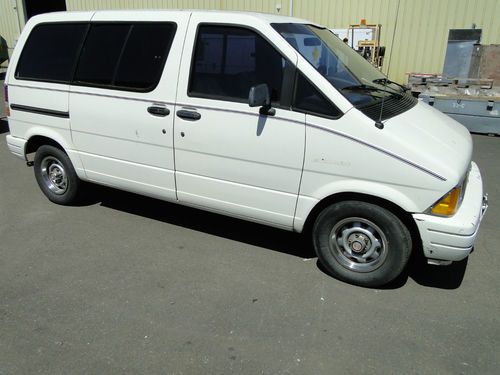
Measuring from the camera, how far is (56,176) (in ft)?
16.5

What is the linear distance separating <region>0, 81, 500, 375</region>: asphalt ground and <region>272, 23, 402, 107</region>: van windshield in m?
1.53

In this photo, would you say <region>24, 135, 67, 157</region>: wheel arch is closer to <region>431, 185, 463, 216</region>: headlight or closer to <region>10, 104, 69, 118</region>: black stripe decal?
<region>10, 104, 69, 118</region>: black stripe decal

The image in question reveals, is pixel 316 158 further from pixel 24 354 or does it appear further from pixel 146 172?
pixel 24 354

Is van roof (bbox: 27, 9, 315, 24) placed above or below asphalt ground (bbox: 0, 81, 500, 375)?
above

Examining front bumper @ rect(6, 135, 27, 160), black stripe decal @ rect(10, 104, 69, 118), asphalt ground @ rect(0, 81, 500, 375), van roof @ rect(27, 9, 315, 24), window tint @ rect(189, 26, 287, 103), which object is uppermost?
van roof @ rect(27, 9, 315, 24)

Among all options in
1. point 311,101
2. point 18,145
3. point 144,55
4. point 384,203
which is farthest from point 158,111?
point 18,145

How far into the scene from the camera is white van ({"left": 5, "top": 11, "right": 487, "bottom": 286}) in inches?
122

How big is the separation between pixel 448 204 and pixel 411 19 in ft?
33.0

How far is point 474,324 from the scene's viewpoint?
305 centimetres

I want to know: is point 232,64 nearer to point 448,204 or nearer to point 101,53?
point 101,53

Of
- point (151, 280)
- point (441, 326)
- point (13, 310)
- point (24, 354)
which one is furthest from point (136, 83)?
point (441, 326)

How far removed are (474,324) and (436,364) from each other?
1.90 feet

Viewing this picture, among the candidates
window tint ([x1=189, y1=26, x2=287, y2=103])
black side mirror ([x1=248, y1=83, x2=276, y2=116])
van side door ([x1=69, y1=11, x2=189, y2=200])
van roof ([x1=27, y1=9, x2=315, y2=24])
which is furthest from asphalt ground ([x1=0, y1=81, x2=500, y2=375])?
van roof ([x1=27, y1=9, x2=315, y2=24])

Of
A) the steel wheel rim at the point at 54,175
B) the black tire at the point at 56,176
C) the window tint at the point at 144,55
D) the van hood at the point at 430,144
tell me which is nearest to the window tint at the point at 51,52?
the window tint at the point at 144,55
